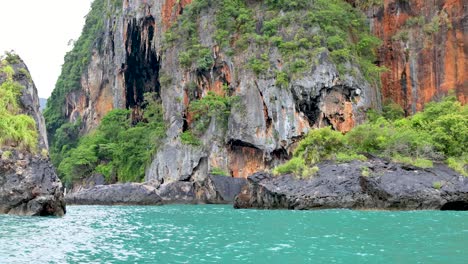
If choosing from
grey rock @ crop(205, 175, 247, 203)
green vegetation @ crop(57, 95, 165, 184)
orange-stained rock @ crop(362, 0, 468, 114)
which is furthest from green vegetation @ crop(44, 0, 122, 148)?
orange-stained rock @ crop(362, 0, 468, 114)

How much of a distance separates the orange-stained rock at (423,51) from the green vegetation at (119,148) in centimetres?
2457

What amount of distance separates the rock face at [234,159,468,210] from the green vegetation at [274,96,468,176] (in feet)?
3.46

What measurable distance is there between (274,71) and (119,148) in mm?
22714

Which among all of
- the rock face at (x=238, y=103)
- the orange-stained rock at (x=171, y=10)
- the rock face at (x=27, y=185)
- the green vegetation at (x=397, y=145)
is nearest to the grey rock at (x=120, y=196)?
the rock face at (x=238, y=103)

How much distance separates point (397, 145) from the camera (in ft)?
122

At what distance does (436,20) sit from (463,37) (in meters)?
3.05

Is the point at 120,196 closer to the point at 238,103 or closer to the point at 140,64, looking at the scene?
the point at 238,103

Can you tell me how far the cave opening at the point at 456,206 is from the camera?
104 feet

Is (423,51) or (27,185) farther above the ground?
(423,51)

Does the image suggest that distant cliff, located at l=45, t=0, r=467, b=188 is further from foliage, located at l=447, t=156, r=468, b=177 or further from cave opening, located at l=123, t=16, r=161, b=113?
foliage, located at l=447, t=156, r=468, b=177

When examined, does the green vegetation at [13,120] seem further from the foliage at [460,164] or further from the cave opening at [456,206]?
the foliage at [460,164]

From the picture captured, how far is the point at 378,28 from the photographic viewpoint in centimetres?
5666

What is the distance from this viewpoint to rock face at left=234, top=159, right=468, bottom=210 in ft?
104

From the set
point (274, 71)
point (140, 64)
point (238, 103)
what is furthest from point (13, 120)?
point (140, 64)
